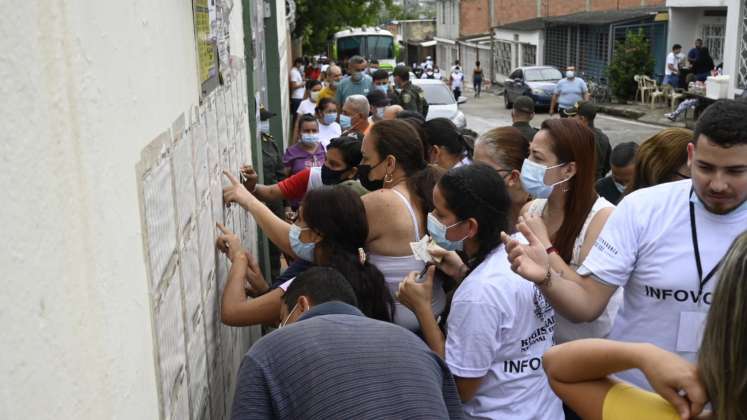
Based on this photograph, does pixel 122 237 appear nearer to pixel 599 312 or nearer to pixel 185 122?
pixel 185 122

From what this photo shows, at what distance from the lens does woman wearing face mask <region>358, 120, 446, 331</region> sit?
3840 mm

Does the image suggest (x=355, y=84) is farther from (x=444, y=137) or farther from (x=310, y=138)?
(x=444, y=137)

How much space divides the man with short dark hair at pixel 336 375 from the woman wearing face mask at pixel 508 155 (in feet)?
7.56

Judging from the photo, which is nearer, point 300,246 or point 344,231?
point 344,231

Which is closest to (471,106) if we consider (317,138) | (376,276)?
(317,138)

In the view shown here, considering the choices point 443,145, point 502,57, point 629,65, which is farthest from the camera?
point 502,57

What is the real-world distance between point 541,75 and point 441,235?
30241 mm

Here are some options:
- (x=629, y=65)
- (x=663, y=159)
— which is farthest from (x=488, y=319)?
(x=629, y=65)

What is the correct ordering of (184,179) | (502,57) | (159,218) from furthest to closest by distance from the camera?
(502,57), (184,179), (159,218)

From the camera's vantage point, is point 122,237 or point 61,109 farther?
point 122,237

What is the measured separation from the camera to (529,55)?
4741cm

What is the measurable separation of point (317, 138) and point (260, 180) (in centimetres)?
96

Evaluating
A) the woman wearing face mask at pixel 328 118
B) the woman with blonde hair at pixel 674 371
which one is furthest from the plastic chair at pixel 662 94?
the woman with blonde hair at pixel 674 371

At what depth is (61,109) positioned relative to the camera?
1.38 m
